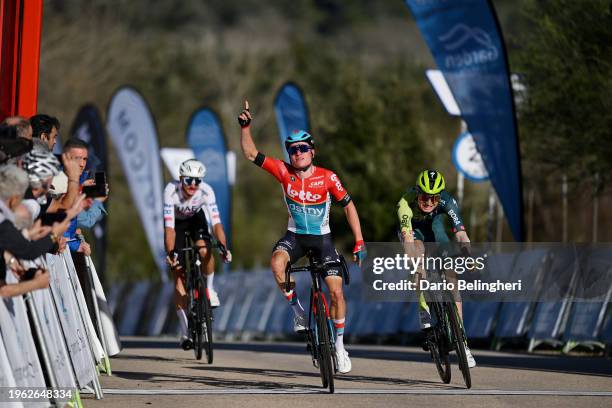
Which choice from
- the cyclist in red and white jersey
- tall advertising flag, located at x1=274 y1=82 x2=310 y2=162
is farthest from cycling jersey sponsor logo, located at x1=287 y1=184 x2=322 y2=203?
tall advertising flag, located at x1=274 y1=82 x2=310 y2=162

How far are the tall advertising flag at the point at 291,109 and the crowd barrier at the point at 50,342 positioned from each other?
48.8 ft

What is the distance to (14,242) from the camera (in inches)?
338

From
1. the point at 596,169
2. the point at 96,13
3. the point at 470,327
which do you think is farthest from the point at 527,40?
the point at 96,13

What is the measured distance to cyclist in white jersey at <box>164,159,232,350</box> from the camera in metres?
14.8

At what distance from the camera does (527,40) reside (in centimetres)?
2155

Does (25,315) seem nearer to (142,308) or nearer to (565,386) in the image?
(565,386)

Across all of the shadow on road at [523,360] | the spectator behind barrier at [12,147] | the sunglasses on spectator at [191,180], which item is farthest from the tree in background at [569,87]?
the spectator behind barrier at [12,147]

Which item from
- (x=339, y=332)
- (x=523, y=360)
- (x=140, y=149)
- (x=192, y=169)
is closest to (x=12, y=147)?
(x=339, y=332)

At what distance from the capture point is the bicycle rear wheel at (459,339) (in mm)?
11492

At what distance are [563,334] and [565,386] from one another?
20.7 feet

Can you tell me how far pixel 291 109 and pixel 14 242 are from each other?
18.5 metres

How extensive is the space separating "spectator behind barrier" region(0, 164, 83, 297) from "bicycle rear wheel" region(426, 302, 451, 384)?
14.3 ft

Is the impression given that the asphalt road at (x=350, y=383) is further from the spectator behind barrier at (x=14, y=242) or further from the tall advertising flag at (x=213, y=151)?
the tall advertising flag at (x=213, y=151)

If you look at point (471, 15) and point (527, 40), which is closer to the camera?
point (471, 15)
